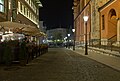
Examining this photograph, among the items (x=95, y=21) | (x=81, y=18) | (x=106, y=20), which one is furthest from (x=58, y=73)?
(x=81, y=18)

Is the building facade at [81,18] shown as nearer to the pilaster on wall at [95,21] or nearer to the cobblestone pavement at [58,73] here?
the pilaster on wall at [95,21]

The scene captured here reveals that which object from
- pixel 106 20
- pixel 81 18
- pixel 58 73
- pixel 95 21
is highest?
pixel 81 18

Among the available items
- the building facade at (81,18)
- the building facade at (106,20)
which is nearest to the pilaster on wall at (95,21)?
the building facade at (106,20)

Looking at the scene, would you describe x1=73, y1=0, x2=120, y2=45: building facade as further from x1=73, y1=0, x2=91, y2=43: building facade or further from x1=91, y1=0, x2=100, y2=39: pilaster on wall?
x1=73, y1=0, x2=91, y2=43: building facade

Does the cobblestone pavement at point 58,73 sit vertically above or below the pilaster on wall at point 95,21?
below

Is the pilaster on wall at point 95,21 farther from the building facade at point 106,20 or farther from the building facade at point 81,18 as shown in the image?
the building facade at point 81,18

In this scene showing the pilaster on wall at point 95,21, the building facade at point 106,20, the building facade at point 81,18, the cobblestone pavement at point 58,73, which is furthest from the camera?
the building facade at point 81,18

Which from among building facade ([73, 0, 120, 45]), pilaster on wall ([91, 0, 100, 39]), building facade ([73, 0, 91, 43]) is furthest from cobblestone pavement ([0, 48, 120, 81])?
building facade ([73, 0, 91, 43])

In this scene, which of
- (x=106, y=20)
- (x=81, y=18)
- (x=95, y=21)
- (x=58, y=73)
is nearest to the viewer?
(x=58, y=73)

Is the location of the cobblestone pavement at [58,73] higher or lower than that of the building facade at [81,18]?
lower

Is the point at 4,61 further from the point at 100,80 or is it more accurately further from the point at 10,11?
the point at 10,11

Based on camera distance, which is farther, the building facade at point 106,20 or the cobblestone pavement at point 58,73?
the building facade at point 106,20

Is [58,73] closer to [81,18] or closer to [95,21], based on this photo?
[95,21]

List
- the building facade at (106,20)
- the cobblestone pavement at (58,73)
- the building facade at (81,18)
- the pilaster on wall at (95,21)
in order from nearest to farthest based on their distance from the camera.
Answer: the cobblestone pavement at (58,73)
the building facade at (106,20)
the pilaster on wall at (95,21)
the building facade at (81,18)
